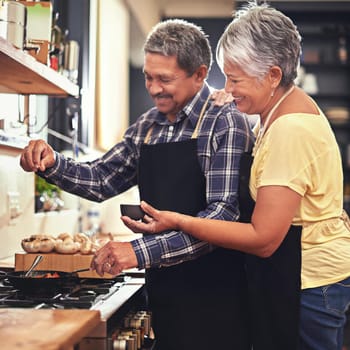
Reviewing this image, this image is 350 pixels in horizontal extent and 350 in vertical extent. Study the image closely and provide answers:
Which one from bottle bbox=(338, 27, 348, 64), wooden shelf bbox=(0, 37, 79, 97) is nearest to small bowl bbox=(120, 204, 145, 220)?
wooden shelf bbox=(0, 37, 79, 97)

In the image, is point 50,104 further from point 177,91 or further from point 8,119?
point 177,91

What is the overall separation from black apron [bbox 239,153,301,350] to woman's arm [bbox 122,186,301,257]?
0.06 m

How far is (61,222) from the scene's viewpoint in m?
3.57

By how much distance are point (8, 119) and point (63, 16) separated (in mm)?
1592

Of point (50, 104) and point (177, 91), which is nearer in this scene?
point (177, 91)

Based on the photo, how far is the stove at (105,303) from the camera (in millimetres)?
1705

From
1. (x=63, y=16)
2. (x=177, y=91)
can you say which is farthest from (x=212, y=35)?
(x=177, y=91)

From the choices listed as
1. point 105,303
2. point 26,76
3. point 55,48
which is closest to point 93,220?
point 55,48

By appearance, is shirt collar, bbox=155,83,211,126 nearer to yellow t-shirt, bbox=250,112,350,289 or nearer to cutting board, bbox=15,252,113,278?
yellow t-shirt, bbox=250,112,350,289

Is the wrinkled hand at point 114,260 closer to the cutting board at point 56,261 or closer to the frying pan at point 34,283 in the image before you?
the frying pan at point 34,283

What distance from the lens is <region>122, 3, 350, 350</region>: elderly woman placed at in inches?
71.7

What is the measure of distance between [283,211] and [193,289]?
46 centimetres

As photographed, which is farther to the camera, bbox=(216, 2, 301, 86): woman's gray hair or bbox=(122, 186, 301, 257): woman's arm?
bbox=(216, 2, 301, 86): woman's gray hair

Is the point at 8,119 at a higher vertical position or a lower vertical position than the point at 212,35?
lower
